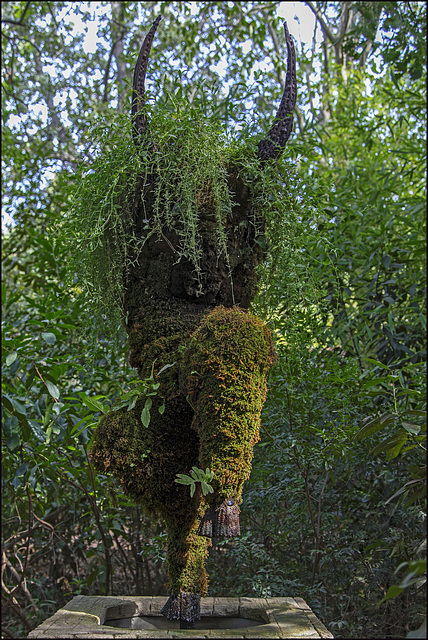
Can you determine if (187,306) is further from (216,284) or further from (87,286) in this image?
(87,286)

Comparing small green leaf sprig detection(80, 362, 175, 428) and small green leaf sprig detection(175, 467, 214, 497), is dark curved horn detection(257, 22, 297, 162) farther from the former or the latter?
small green leaf sprig detection(175, 467, 214, 497)

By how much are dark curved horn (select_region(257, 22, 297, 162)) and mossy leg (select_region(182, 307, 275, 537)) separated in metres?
0.46

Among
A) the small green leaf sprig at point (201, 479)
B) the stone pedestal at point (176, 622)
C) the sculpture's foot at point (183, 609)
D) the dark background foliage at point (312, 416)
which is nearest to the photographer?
the small green leaf sprig at point (201, 479)

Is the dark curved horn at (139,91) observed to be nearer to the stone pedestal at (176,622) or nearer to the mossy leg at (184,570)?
the mossy leg at (184,570)

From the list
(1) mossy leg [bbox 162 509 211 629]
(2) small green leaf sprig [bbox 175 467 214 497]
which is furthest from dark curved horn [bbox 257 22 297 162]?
(1) mossy leg [bbox 162 509 211 629]

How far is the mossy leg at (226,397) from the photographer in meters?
1.11

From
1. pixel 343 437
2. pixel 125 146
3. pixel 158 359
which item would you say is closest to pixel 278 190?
pixel 125 146

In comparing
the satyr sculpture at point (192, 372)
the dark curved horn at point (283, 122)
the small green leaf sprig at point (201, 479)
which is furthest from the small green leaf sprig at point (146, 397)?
the dark curved horn at point (283, 122)

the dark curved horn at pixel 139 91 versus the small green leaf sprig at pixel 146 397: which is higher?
the dark curved horn at pixel 139 91

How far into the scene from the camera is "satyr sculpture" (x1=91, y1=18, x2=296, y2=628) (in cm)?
115

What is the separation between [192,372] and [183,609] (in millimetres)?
625

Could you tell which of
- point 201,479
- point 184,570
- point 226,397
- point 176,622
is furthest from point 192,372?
point 176,622

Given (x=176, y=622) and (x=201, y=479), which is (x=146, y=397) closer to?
(x=201, y=479)

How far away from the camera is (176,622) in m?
1.36
